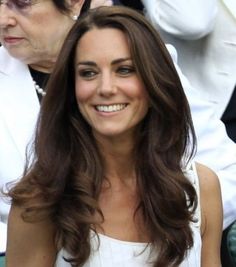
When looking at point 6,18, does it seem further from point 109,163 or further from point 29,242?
point 29,242

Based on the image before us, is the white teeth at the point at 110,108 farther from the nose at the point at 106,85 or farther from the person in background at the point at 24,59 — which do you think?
the person in background at the point at 24,59

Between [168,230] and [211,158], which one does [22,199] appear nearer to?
[168,230]

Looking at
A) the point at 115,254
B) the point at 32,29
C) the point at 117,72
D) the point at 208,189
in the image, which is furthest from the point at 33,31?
the point at 115,254

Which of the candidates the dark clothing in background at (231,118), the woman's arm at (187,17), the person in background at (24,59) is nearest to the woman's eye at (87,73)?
the person in background at (24,59)

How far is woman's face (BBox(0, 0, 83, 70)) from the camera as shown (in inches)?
121

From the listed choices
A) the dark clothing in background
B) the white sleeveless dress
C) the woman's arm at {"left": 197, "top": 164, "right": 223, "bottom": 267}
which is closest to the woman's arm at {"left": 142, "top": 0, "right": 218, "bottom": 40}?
the dark clothing in background

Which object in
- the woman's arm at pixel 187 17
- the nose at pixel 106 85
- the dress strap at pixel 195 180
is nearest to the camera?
the nose at pixel 106 85

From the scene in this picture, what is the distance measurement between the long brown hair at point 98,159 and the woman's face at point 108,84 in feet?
0.09

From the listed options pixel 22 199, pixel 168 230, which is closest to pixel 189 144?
pixel 168 230

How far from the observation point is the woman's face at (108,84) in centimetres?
248

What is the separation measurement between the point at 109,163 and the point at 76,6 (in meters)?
0.78

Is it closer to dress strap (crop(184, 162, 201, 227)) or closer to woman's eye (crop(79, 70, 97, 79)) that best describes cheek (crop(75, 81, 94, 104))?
woman's eye (crop(79, 70, 97, 79))

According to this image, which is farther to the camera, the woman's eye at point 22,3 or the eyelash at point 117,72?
the woman's eye at point 22,3

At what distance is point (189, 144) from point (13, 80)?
0.66m
